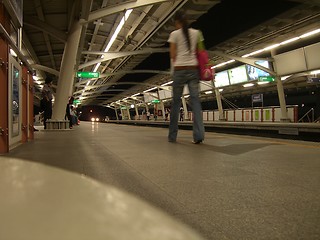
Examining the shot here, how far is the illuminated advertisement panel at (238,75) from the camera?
90.8 ft

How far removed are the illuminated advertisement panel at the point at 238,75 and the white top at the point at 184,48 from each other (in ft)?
75.4

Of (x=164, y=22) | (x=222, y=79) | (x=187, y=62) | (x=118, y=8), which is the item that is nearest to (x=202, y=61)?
(x=187, y=62)

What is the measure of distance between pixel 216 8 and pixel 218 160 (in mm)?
14695

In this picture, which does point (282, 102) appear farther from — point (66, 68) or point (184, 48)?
point (184, 48)

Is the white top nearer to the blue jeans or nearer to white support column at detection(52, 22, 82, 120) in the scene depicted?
the blue jeans

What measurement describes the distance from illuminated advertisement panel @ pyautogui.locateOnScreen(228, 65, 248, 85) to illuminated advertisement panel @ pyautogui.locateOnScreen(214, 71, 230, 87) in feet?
2.00

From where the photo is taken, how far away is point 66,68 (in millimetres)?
14641

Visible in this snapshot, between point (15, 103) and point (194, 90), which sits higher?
point (194, 90)

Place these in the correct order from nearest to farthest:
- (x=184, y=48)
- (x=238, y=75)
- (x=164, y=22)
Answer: (x=184, y=48)
(x=164, y=22)
(x=238, y=75)

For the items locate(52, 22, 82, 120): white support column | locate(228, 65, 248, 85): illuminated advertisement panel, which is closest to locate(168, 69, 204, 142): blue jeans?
locate(52, 22, 82, 120): white support column

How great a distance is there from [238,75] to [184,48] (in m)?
24.0

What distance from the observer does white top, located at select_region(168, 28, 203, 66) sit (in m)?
5.65

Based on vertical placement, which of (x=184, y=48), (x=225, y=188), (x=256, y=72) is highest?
(x=256, y=72)

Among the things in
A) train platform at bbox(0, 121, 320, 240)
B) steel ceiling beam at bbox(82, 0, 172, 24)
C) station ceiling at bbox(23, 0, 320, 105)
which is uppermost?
station ceiling at bbox(23, 0, 320, 105)
